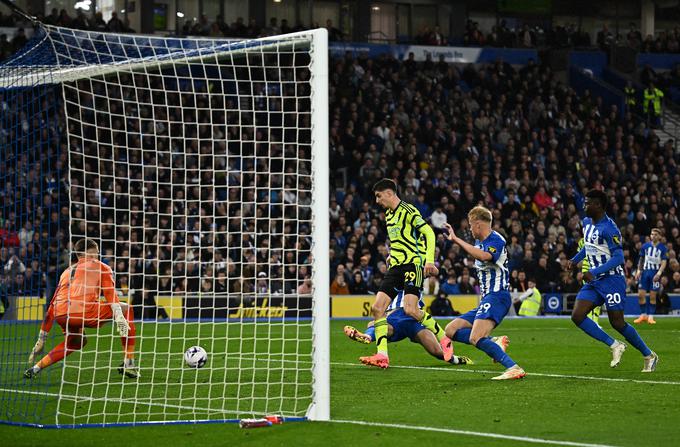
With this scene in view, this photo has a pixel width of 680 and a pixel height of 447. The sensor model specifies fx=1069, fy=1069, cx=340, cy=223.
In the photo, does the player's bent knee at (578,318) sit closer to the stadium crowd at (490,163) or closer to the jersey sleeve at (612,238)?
the jersey sleeve at (612,238)

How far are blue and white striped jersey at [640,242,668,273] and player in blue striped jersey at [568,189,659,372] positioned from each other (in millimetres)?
11589

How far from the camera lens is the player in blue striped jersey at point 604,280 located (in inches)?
508

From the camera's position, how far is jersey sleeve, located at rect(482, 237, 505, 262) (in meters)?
11.9

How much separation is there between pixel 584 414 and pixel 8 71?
6318 millimetres

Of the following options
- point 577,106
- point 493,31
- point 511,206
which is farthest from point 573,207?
point 493,31

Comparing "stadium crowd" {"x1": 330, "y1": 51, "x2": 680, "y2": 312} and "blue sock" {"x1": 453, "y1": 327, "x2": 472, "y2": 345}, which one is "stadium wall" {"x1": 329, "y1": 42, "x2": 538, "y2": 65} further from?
"blue sock" {"x1": 453, "y1": 327, "x2": 472, "y2": 345}

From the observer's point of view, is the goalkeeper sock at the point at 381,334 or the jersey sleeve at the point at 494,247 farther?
the goalkeeper sock at the point at 381,334

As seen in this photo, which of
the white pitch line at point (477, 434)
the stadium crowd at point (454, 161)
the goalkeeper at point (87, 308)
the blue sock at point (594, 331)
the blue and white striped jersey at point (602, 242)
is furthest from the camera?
the stadium crowd at point (454, 161)

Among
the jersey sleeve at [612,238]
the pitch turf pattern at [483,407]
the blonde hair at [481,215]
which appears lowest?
the pitch turf pattern at [483,407]

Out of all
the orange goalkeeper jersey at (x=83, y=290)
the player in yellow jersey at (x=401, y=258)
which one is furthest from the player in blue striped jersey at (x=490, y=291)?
the orange goalkeeper jersey at (x=83, y=290)

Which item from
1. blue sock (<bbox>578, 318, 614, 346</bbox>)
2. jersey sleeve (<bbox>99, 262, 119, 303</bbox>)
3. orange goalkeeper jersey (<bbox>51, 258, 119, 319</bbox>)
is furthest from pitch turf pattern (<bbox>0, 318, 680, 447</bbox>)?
orange goalkeeper jersey (<bbox>51, 258, 119, 319</bbox>)

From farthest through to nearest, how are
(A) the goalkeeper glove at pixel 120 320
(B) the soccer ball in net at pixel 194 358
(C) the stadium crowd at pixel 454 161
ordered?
(C) the stadium crowd at pixel 454 161 → (B) the soccer ball in net at pixel 194 358 → (A) the goalkeeper glove at pixel 120 320

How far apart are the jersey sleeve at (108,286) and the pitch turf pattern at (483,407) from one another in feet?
8.70

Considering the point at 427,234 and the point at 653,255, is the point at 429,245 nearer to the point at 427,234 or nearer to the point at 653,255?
the point at 427,234
